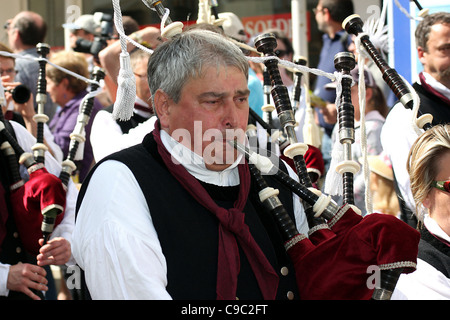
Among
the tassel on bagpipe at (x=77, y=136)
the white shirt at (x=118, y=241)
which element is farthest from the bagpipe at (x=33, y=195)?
the white shirt at (x=118, y=241)

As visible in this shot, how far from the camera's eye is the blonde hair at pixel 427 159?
2.38 meters

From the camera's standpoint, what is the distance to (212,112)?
6.36 feet

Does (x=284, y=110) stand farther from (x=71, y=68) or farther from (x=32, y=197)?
(x=71, y=68)

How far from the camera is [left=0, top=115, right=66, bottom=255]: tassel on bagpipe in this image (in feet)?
9.98

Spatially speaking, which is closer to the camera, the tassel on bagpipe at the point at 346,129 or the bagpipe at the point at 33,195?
the tassel on bagpipe at the point at 346,129

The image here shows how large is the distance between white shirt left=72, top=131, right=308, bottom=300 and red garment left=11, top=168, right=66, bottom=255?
3.91ft

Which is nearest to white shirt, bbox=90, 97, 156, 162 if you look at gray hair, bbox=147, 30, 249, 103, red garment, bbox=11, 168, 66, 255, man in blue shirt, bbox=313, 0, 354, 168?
red garment, bbox=11, 168, 66, 255

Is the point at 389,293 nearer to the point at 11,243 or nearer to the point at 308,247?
the point at 308,247

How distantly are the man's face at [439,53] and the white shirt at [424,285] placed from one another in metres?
1.62

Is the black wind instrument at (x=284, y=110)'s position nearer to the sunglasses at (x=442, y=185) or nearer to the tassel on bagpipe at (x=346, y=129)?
the tassel on bagpipe at (x=346, y=129)

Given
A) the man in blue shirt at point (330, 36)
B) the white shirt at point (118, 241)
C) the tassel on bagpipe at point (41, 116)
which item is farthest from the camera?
the man in blue shirt at point (330, 36)

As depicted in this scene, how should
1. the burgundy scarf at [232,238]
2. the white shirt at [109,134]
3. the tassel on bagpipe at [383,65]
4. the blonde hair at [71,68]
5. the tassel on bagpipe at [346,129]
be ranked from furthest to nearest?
the blonde hair at [71,68]
the white shirt at [109,134]
the tassel on bagpipe at [383,65]
the tassel on bagpipe at [346,129]
the burgundy scarf at [232,238]

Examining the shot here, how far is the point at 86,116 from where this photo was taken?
3.55 metres

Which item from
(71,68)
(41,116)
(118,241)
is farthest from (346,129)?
(71,68)
